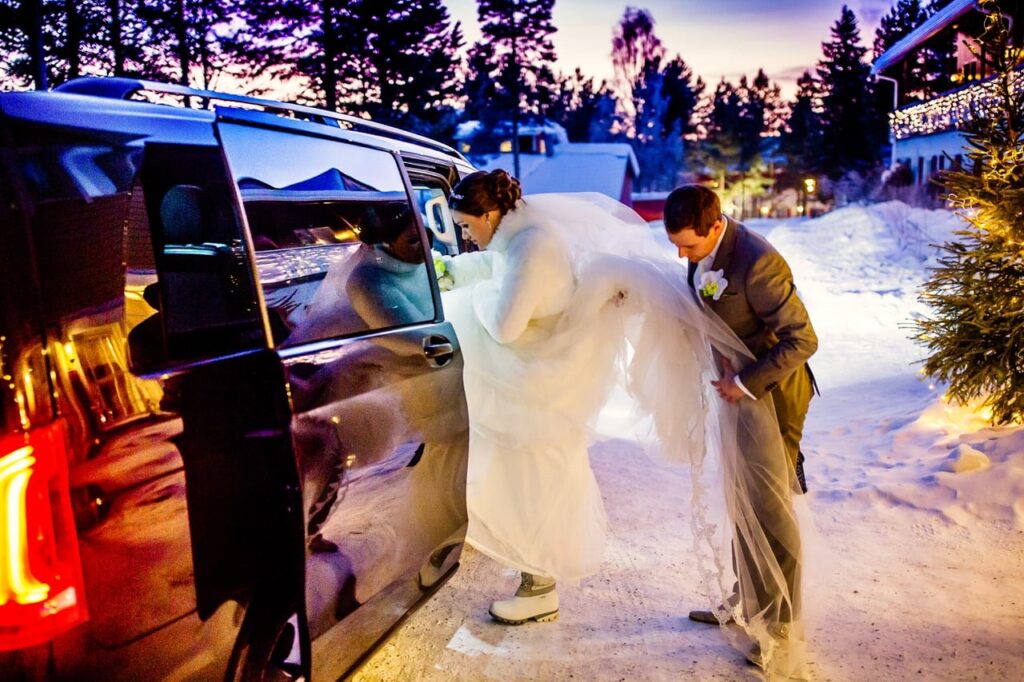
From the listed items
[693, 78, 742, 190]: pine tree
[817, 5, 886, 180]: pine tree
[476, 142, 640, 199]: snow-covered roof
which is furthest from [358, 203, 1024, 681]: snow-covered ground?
[693, 78, 742, 190]: pine tree

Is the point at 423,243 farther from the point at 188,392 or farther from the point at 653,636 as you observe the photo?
the point at 653,636

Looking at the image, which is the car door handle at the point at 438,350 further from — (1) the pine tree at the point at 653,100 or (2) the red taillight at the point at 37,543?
(1) the pine tree at the point at 653,100

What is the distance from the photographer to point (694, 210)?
3.15 m

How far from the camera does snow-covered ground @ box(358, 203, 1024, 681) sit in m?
3.31

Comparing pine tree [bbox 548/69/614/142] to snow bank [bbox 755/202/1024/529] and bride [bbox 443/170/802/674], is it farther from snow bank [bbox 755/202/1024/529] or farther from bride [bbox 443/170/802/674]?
bride [bbox 443/170/802/674]

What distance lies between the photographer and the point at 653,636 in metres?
3.57

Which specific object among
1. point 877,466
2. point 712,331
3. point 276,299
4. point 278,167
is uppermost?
point 278,167

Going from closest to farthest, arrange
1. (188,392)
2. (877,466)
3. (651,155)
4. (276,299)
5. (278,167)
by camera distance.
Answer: (188,392), (276,299), (278,167), (877,466), (651,155)

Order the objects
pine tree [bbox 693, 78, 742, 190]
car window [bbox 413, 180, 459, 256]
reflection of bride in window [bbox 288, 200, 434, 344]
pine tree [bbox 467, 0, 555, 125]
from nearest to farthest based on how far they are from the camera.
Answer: reflection of bride in window [bbox 288, 200, 434, 344] → car window [bbox 413, 180, 459, 256] → pine tree [bbox 467, 0, 555, 125] → pine tree [bbox 693, 78, 742, 190]

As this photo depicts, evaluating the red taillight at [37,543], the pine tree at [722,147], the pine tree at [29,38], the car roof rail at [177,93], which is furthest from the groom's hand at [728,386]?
the pine tree at [722,147]

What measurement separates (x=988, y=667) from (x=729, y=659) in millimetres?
1005

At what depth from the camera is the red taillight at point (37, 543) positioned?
1490mm

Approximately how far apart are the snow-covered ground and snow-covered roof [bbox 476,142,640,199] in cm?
3702

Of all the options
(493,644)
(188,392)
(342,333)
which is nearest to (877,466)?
(493,644)
